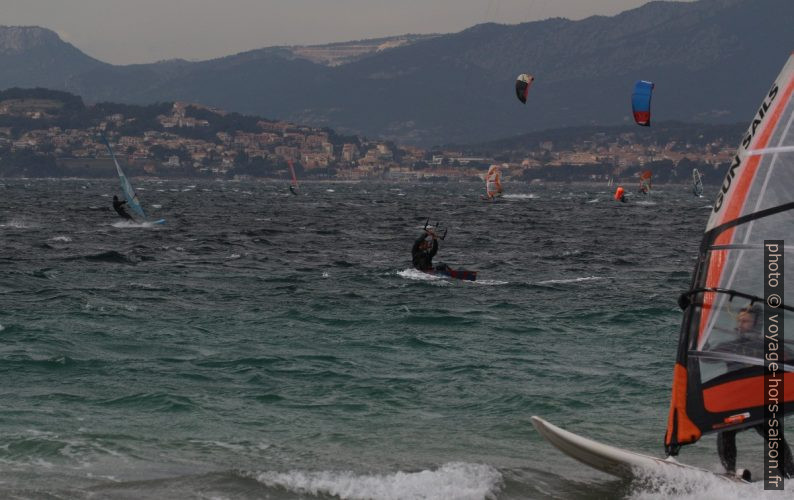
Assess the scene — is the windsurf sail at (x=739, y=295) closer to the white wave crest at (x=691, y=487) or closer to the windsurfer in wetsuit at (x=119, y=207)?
the white wave crest at (x=691, y=487)

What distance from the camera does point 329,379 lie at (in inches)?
611

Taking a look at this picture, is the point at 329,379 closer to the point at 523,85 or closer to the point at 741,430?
the point at 741,430

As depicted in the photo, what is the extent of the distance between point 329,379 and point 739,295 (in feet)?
25.5

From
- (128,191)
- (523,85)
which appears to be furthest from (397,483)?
(523,85)

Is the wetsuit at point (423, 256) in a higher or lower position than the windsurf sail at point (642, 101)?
lower

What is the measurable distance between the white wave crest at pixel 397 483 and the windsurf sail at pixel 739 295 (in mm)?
2157

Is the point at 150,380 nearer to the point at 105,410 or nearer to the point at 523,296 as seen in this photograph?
the point at 105,410

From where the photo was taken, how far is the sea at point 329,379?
1082 cm

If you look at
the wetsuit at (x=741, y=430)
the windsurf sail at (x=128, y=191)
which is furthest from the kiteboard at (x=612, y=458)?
the windsurf sail at (x=128, y=191)

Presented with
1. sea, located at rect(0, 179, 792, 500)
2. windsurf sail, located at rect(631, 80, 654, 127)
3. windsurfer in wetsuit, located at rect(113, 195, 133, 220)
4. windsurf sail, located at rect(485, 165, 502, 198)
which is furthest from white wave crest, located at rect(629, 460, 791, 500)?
windsurf sail, located at rect(485, 165, 502, 198)

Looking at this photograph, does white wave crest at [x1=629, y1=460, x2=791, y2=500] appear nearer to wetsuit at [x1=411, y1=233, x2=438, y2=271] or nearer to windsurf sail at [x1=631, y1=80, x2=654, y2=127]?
wetsuit at [x1=411, y1=233, x2=438, y2=271]

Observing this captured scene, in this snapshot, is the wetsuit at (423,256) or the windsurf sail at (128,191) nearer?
the wetsuit at (423,256)

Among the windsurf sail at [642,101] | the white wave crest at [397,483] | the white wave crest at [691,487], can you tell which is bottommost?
the white wave crest at [397,483]

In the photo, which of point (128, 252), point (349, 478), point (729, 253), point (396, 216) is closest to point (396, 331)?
point (349, 478)
